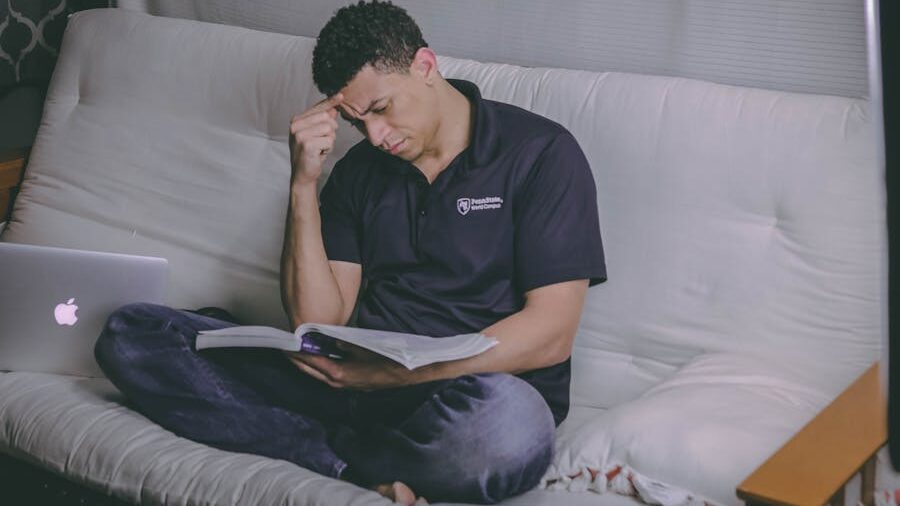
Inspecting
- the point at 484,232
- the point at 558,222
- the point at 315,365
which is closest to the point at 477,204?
the point at 484,232

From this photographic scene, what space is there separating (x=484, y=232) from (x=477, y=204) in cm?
5

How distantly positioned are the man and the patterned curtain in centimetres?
144

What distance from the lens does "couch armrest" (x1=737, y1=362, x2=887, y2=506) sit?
1215 mm

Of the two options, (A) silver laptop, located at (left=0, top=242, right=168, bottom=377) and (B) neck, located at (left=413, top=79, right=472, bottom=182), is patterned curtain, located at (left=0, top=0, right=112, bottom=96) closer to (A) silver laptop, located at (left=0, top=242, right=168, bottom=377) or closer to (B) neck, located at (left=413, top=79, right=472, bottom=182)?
(A) silver laptop, located at (left=0, top=242, right=168, bottom=377)

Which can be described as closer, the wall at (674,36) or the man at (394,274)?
the man at (394,274)

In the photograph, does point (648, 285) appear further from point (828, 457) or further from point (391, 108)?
point (828, 457)

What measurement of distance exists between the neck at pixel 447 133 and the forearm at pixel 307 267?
205 millimetres

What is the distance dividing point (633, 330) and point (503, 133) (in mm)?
416

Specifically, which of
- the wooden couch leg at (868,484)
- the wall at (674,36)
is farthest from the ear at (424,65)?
the wooden couch leg at (868,484)

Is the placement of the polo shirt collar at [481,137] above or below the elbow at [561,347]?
above

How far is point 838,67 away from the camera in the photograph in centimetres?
206

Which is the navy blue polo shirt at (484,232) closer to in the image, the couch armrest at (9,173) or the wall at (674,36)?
the wall at (674,36)

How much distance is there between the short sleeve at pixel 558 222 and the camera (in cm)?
184

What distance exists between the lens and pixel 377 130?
189 centimetres
